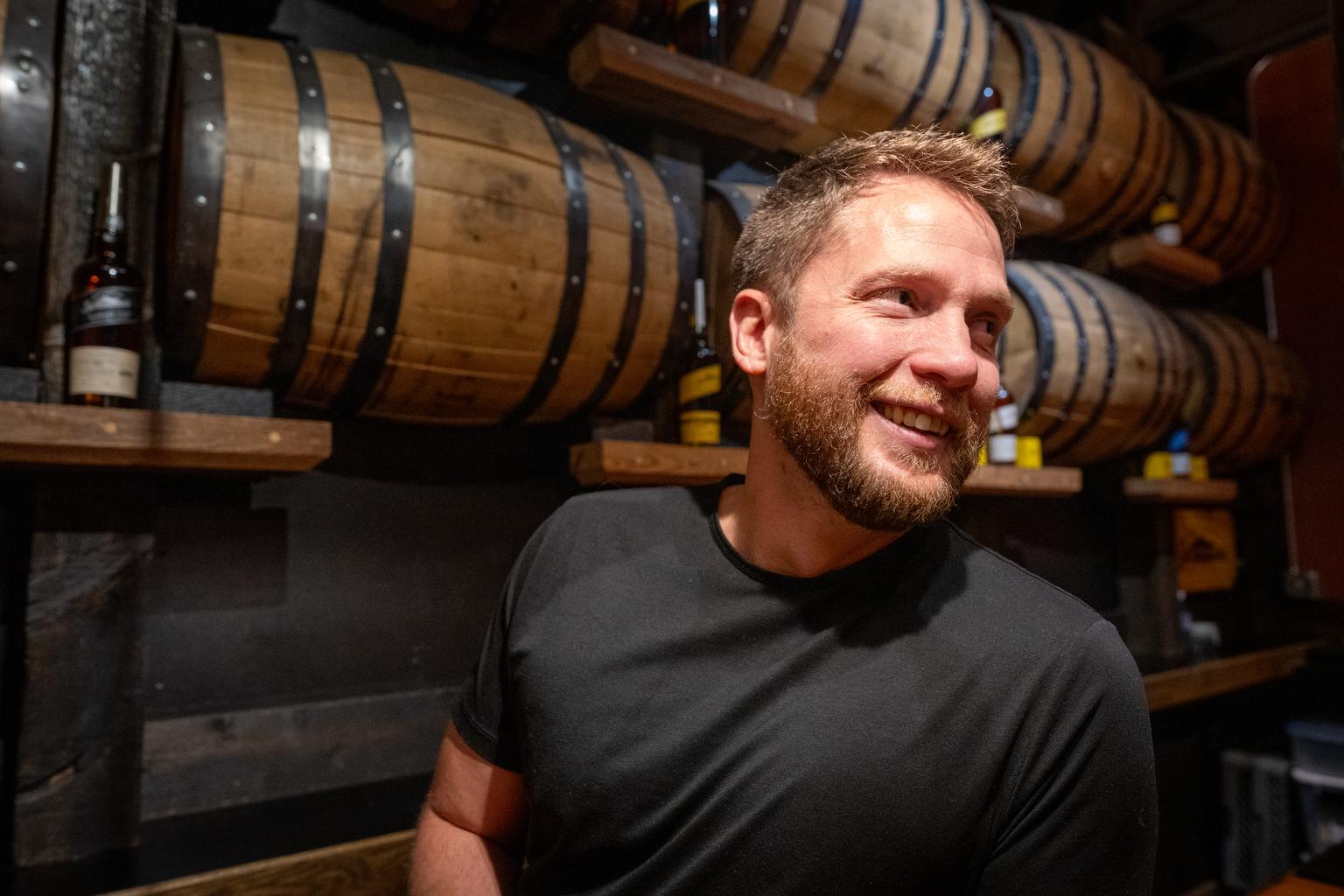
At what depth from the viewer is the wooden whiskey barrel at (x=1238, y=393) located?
12.0ft

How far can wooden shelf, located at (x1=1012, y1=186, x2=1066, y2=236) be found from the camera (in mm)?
2797

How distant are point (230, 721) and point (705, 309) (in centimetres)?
156

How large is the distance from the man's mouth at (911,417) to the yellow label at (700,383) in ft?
3.15

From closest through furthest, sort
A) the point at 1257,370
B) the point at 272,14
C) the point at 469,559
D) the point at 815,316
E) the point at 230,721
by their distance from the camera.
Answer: the point at 815,316 < the point at 230,721 < the point at 272,14 < the point at 469,559 < the point at 1257,370

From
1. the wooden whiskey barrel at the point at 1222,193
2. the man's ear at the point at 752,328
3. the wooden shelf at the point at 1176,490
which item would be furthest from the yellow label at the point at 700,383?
the wooden whiskey barrel at the point at 1222,193

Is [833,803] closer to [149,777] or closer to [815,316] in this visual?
[815,316]

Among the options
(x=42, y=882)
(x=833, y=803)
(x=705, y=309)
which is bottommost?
(x=42, y=882)

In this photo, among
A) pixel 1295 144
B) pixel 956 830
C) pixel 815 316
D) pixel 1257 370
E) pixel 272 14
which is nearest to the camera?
pixel 956 830

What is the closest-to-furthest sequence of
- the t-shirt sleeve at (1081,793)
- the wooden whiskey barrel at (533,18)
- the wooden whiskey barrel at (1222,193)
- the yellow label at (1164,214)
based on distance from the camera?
the t-shirt sleeve at (1081,793), the wooden whiskey barrel at (533,18), the yellow label at (1164,214), the wooden whiskey barrel at (1222,193)

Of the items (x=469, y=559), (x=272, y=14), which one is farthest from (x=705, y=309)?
(x=272, y=14)

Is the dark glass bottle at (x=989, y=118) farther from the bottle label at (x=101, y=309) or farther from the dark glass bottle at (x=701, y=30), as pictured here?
the bottle label at (x=101, y=309)

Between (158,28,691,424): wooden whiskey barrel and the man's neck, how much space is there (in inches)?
28.9

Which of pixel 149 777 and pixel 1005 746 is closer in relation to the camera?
pixel 1005 746

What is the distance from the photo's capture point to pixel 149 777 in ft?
5.74
